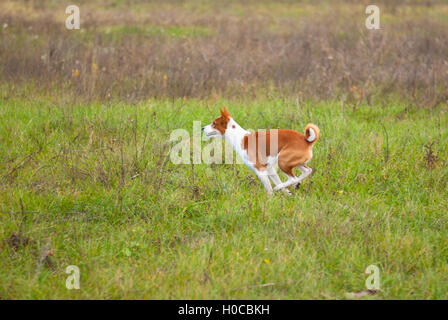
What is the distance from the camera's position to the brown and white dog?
15.6ft

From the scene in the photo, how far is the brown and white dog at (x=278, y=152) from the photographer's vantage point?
4.75 meters

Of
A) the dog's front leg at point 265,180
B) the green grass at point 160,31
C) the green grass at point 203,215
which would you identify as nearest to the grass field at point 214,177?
the green grass at point 203,215

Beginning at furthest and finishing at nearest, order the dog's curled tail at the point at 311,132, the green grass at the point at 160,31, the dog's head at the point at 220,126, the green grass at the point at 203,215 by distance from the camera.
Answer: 1. the green grass at the point at 160,31
2. the dog's head at the point at 220,126
3. the dog's curled tail at the point at 311,132
4. the green grass at the point at 203,215

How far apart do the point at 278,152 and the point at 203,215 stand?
116 centimetres

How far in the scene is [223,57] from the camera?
9.28 meters

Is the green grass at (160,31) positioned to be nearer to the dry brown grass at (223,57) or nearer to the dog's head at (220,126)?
the dry brown grass at (223,57)

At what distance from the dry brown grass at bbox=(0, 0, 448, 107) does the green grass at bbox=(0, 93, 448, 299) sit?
5.11ft

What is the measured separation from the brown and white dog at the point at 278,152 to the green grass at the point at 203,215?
0.21 metres

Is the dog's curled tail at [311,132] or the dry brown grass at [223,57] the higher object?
the dry brown grass at [223,57]

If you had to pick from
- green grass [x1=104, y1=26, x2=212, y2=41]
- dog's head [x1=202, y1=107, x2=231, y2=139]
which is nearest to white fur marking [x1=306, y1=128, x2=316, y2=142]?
dog's head [x1=202, y1=107, x2=231, y2=139]

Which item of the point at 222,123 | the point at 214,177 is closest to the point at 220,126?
the point at 222,123

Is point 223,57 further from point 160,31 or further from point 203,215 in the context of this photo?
point 203,215

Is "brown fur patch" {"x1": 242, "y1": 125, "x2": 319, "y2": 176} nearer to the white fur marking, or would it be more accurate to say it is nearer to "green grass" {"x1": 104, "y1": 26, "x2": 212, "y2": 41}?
the white fur marking
